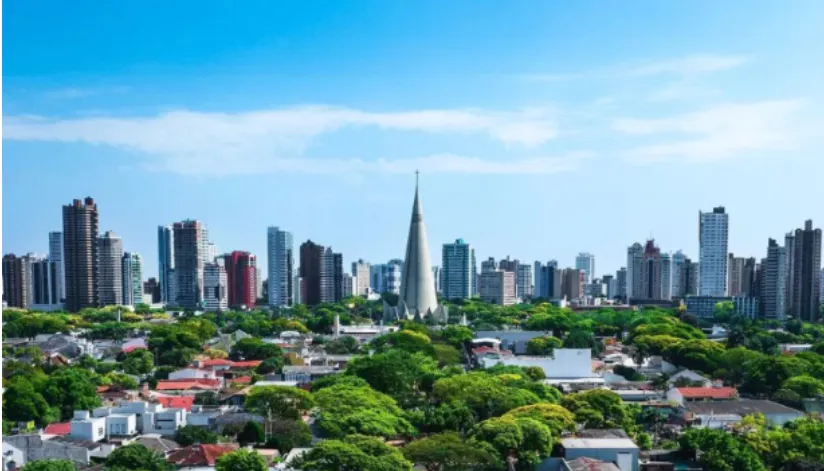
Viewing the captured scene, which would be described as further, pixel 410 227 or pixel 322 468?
pixel 410 227

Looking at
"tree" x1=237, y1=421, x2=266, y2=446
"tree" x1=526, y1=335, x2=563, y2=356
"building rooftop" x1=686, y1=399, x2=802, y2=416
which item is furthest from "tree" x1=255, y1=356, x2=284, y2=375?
"building rooftop" x1=686, y1=399, x2=802, y2=416

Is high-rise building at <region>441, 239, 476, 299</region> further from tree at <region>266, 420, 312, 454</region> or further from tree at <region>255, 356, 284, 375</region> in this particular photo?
tree at <region>266, 420, 312, 454</region>

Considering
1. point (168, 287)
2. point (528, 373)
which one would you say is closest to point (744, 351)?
point (528, 373)

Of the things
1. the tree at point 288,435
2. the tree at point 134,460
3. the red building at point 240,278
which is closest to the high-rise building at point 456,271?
the red building at point 240,278

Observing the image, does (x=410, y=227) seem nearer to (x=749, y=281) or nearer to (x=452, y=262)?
(x=452, y=262)

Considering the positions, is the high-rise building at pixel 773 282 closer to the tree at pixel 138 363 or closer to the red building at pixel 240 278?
the tree at pixel 138 363

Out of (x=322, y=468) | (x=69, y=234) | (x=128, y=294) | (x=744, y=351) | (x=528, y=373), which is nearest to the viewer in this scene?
(x=322, y=468)
